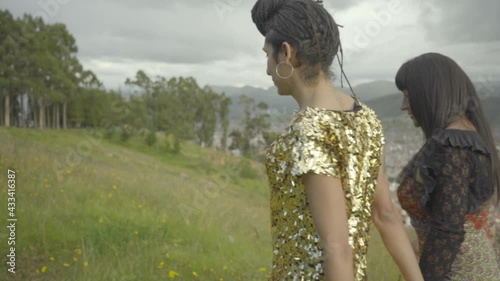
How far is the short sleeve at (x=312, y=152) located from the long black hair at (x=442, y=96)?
862 mm

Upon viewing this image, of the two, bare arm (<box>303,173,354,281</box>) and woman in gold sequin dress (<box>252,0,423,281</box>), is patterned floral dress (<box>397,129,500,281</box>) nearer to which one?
woman in gold sequin dress (<box>252,0,423,281</box>)

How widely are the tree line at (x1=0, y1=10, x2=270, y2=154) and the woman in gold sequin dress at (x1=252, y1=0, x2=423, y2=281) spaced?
7.57 meters

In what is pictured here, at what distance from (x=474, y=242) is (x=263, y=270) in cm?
261

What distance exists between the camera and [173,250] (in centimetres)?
448

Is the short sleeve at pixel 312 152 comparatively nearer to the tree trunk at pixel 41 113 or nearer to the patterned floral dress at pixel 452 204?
the patterned floral dress at pixel 452 204

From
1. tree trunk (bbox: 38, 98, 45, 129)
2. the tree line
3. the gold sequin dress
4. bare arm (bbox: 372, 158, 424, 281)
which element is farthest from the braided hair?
tree trunk (bbox: 38, 98, 45, 129)

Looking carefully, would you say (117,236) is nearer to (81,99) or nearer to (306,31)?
(306,31)

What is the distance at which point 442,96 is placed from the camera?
200cm

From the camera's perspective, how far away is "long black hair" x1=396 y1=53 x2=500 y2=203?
200 centimetres

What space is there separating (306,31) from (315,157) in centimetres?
40

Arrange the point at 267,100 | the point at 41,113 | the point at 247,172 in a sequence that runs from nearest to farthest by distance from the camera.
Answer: the point at 41,113 < the point at 247,172 < the point at 267,100

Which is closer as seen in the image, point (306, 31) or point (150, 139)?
point (306, 31)

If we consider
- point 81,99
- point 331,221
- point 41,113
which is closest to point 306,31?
point 331,221

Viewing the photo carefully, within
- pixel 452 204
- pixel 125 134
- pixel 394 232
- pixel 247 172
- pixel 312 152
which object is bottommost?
pixel 247 172
